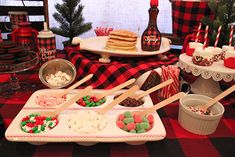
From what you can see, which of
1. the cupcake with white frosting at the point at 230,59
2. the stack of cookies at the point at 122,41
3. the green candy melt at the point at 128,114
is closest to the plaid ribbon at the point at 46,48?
the stack of cookies at the point at 122,41

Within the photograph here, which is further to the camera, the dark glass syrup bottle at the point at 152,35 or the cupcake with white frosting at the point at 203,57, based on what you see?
the dark glass syrup bottle at the point at 152,35

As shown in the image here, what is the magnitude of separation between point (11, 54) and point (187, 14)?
1048mm

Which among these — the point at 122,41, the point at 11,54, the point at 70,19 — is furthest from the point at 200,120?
the point at 70,19

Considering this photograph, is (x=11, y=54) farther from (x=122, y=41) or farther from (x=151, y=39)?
(x=151, y=39)

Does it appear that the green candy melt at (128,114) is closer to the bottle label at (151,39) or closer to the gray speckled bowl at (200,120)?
the gray speckled bowl at (200,120)

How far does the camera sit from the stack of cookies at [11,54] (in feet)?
2.76

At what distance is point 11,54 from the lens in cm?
86

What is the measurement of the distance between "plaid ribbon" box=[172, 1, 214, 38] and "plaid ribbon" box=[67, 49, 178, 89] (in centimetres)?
32

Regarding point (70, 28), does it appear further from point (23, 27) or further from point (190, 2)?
point (190, 2)

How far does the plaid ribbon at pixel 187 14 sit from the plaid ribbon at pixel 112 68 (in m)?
0.32

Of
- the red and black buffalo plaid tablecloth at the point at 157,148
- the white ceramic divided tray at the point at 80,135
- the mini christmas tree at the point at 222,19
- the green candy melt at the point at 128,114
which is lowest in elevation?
the red and black buffalo plaid tablecloth at the point at 157,148

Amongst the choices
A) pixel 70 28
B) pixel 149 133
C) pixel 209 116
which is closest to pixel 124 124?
pixel 149 133

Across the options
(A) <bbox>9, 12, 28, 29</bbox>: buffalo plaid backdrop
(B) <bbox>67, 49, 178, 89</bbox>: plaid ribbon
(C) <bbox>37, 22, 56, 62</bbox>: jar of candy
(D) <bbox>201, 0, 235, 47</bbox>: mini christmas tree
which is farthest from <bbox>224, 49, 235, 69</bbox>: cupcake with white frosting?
(A) <bbox>9, 12, 28, 29</bbox>: buffalo plaid backdrop

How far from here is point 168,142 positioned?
707mm
